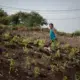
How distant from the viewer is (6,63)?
27.3 ft

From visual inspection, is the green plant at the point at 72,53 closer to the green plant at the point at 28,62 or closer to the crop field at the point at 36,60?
the crop field at the point at 36,60

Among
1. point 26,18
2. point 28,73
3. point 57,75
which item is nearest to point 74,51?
point 57,75

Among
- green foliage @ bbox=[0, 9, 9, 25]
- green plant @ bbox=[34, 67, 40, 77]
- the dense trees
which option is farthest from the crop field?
green foliage @ bbox=[0, 9, 9, 25]

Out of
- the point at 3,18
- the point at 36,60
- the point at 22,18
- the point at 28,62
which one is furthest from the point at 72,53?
the point at 3,18

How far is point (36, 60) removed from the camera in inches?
358

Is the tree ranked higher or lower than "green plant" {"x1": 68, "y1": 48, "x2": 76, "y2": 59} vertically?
higher

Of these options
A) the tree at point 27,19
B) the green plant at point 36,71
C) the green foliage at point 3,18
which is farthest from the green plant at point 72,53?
the green foliage at point 3,18

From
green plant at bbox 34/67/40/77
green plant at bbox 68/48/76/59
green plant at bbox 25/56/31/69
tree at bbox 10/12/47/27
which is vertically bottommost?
green plant at bbox 34/67/40/77

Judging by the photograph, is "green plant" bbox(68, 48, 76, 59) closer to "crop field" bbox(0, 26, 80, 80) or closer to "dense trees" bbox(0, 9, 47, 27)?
"crop field" bbox(0, 26, 80, 80)

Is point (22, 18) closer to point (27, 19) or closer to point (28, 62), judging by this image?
point (27, 19)

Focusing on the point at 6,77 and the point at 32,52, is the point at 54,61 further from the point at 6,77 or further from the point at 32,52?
the point at 6,77

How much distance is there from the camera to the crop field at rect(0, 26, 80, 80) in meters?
8.17

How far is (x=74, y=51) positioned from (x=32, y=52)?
1641 millimetres

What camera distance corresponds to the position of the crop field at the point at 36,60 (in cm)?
817
